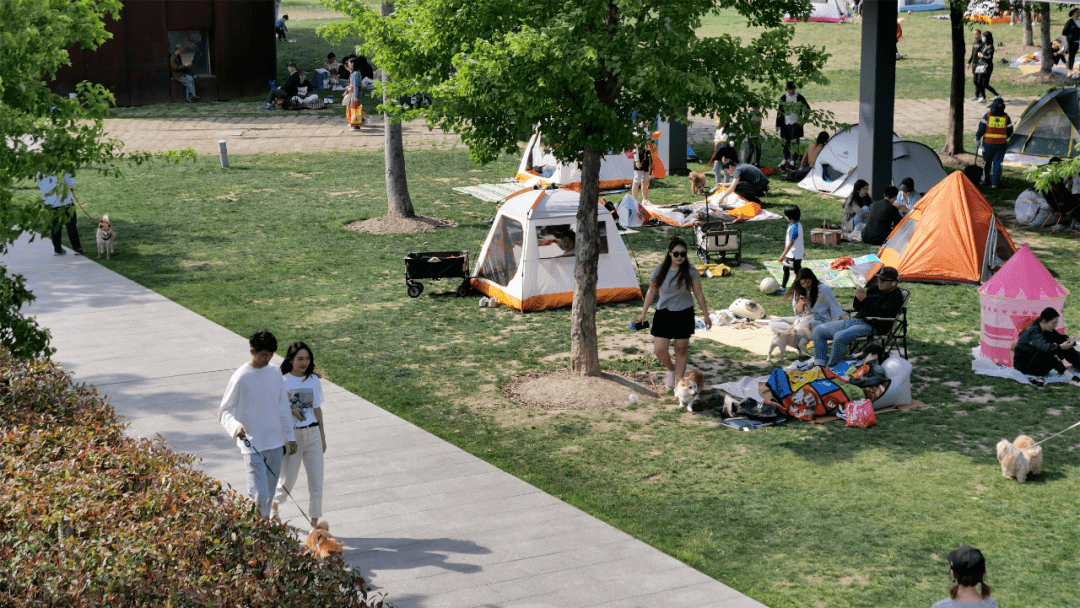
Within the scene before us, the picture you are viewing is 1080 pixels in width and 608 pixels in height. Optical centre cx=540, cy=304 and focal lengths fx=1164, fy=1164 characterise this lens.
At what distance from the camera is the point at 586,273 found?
12570 mm

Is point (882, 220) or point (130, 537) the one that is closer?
point (130, 537)

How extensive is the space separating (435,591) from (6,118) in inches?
180

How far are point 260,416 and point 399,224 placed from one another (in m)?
12.8

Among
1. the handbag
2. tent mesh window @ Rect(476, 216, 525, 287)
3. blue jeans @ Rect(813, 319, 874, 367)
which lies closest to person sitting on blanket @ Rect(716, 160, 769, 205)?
tent mesh window @ Rect(476, 216, 525, 287)

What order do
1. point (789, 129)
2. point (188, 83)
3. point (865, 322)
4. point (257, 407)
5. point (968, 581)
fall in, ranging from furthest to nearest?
point (188, 83)
point (789, 129)
point (865, 322)
point (257, 407)
point (968, 581)

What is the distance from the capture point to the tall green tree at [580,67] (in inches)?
432

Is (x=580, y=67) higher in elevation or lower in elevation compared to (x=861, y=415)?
higher

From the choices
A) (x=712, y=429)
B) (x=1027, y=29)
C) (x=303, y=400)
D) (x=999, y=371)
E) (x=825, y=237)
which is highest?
(x=1027, y=29)

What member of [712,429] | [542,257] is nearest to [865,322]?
[712,429]

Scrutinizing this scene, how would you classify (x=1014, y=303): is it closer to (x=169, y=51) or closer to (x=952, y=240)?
(x=952, y=240)

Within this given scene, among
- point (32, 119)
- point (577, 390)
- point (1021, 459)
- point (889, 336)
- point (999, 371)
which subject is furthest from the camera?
point (889, 336)

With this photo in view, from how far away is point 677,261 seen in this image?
40.3 feet

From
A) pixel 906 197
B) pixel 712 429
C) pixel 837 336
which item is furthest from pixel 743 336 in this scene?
pixel 906 197

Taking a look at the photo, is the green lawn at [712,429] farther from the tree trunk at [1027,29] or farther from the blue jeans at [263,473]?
the tree trunk at [1027,29]
